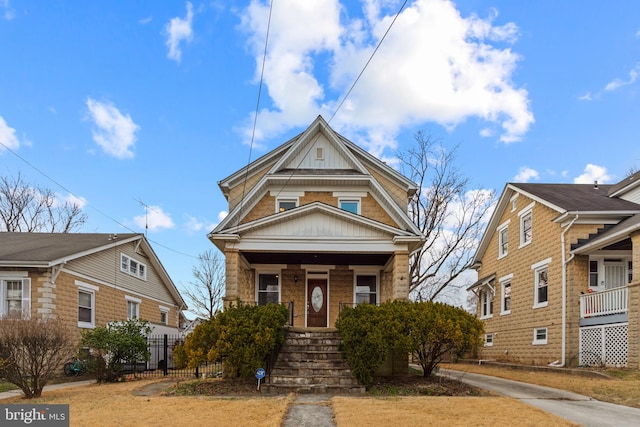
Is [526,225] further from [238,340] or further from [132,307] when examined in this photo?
[132,307]

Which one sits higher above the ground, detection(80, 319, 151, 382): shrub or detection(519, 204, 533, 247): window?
detection(519, 204, 533, 247): window

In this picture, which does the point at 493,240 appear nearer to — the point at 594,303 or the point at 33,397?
the point at 594,303

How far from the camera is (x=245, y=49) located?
12859mm

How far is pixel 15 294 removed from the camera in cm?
1650

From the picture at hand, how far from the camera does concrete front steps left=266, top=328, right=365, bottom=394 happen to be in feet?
37.2

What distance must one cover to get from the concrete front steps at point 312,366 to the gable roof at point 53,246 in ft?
28.2

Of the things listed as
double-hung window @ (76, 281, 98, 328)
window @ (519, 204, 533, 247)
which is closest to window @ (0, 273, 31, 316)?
double-hung window @ (76, 281, 98, 328)

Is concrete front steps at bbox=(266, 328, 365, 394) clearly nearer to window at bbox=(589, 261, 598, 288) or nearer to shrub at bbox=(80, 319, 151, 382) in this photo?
shrub at bbox=(80, 319, 151, 382)

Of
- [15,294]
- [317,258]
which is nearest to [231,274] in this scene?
[317,258]

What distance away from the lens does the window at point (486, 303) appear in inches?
1012

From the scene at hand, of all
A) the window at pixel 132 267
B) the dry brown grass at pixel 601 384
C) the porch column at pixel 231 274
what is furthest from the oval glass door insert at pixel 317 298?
the window at pixel 132 267

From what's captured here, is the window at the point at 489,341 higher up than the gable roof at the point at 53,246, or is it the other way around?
the gable roof at the point at 53,246

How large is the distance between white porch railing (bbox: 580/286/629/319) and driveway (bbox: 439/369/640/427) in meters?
4.25

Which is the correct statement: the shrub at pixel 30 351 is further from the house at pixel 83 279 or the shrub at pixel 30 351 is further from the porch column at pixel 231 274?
the porch column at pixel 231 274
